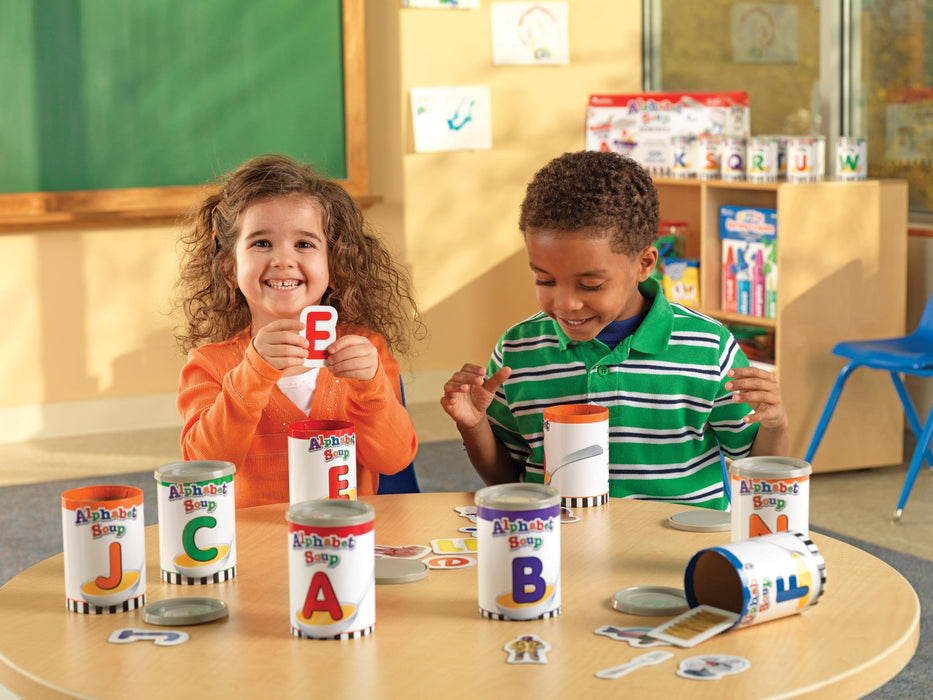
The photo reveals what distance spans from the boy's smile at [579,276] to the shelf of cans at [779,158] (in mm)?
2372

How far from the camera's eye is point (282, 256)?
1885 mm

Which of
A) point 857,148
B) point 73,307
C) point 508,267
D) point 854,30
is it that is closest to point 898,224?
point 857,148

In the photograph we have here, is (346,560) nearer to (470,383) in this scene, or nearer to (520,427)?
(470,383)

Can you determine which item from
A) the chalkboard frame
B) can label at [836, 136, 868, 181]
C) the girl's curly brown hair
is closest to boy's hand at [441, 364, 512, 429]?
the girl's curly brown hair

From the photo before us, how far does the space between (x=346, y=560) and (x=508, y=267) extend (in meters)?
4.42

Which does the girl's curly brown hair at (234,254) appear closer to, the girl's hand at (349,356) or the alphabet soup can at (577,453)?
the girl's hand at (349,356)

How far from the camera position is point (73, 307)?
4.93 metres

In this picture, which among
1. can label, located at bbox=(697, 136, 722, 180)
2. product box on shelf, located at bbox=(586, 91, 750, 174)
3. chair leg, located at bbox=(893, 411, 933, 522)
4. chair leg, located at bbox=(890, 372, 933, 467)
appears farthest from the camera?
product box on shelf, located at bbox=(586, 91, 750, 174)

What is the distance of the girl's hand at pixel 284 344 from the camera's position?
1.57 m

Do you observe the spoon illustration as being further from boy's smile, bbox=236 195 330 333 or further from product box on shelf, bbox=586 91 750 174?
product box on shelf, bbox=586 91 750 174

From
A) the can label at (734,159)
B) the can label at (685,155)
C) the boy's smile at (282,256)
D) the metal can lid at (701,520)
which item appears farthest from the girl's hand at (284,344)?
the can label at (685,155)

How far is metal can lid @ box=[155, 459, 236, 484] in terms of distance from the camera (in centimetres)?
127

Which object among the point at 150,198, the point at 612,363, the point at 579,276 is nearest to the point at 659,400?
the point at 612,363

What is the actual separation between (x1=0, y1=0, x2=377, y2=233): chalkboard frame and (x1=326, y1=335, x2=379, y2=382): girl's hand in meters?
3.05
